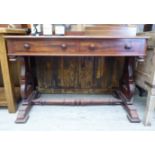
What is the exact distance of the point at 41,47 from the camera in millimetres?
1120

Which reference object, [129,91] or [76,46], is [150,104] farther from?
[76,46]

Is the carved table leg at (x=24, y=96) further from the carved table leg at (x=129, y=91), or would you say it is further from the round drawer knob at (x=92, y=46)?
the carved table leg at (x=129, y=91)

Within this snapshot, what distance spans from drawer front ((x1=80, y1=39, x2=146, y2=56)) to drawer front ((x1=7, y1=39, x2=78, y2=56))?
0.08 metres

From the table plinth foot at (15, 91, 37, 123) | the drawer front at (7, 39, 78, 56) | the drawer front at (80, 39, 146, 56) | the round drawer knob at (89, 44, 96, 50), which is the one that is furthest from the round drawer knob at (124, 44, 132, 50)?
the table plinth foot at (15, 91, 37, 123)

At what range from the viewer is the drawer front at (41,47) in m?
1.11

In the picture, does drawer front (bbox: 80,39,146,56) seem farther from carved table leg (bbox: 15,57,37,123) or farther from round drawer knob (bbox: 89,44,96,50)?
carved table leg (bbox: 15,57,37,123)

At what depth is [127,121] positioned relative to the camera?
1279mm

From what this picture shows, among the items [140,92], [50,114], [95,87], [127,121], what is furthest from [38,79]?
[140,92]

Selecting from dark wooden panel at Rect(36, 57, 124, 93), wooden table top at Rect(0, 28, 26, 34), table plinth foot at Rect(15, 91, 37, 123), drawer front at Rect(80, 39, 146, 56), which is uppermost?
wooden table top at Rect(0, 28, 26, 34)

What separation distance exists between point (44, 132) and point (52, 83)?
2.20ft

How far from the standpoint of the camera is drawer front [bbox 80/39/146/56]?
1108 mm

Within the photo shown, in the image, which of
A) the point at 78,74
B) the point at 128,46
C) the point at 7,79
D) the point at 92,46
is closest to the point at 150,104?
the point at 128,46

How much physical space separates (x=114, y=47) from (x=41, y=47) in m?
0.50

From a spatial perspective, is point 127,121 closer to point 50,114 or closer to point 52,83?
point 50,114
